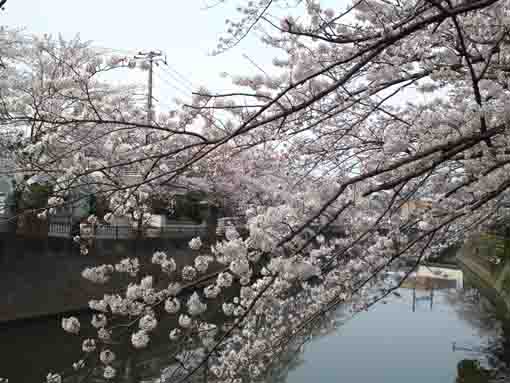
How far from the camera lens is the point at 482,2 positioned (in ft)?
5.65

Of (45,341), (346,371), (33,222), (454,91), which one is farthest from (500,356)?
(33,222)

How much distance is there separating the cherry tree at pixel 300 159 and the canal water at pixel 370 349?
3165mm

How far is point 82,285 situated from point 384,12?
1014 cm

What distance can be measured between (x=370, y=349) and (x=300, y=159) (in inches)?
243

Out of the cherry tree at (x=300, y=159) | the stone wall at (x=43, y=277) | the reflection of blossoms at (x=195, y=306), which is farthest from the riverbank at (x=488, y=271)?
the reflection of blossoms at (x=195, y=306)

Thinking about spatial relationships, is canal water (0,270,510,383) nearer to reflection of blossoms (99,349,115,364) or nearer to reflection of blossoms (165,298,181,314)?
reflection of blossoms (99,349,115,364)

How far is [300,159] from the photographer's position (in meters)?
4.98

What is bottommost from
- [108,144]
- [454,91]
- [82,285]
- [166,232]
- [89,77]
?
[82,285]

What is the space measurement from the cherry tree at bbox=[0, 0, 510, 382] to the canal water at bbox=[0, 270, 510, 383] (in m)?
3.16

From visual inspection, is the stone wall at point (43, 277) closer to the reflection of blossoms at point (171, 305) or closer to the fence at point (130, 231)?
the fence at point (130, 231)

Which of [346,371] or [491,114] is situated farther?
[346,371]

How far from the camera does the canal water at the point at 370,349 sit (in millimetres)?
7887

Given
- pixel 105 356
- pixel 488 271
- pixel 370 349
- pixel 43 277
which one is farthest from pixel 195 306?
pixel 488 271

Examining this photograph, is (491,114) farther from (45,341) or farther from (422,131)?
(45,341)
